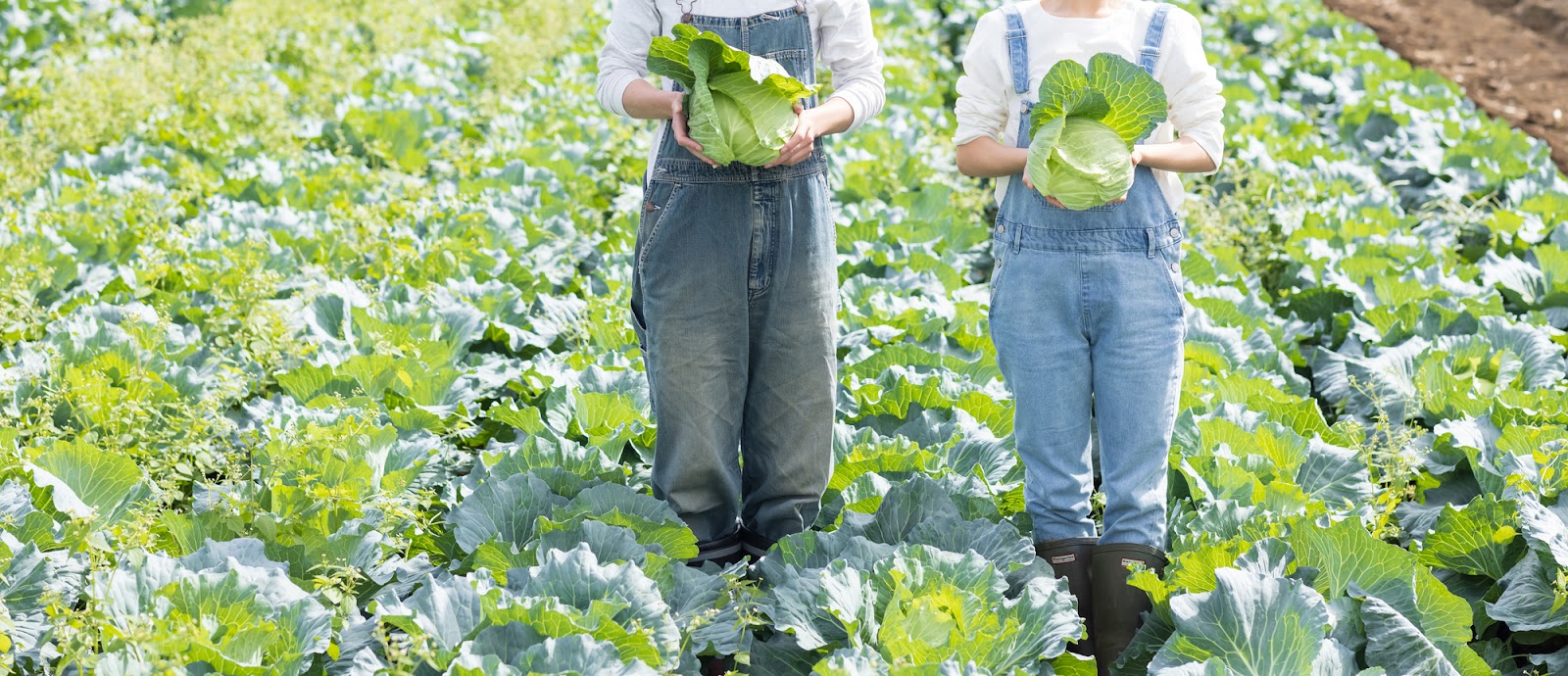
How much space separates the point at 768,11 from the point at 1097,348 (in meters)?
1.03

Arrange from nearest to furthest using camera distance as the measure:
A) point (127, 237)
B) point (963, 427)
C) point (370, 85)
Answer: point (963, 427) < point (127, 237) < point (370, 85)

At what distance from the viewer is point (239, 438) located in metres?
3.83

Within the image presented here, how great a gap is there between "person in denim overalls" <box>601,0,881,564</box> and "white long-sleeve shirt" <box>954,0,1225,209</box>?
0.76 ft

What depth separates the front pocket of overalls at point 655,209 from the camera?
2916 millimetres

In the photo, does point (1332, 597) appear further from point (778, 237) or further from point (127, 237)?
point (127, 237)

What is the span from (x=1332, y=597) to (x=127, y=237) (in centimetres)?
464

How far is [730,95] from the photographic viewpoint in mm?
2709

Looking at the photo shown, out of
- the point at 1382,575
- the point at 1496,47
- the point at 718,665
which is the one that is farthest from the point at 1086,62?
the point at 1496,47

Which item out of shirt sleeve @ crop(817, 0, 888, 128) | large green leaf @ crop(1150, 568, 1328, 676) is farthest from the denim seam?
large green leaf @ crop(1150, 568, 1328, 676)

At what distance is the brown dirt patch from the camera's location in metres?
9.64

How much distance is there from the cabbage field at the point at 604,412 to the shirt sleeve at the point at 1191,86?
902 mm

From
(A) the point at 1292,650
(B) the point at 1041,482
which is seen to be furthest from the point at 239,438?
(A) the point at 1292,650

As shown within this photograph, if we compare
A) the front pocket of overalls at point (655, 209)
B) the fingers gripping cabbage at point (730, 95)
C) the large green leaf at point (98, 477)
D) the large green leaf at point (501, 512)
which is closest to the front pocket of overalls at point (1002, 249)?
the fingers gripping cabbage at point (730, 95)

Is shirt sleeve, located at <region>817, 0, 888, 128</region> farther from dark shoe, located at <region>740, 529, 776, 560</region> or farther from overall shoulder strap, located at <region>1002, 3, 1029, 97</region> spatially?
dark shoe, located at <region>740, 529, 776, 560</region>
